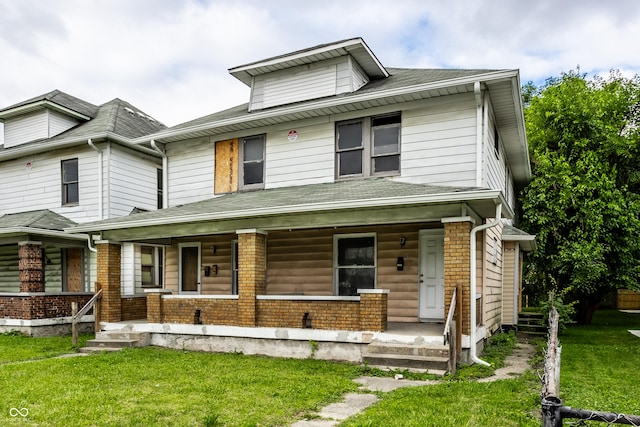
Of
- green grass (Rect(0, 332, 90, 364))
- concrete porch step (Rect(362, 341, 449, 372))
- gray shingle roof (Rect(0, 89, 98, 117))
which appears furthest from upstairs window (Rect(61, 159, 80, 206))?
concrete porch step (Rect(362, 341, 449, 372))

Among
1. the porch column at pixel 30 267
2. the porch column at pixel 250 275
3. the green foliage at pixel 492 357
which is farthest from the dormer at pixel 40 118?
the green foliage at pixel 492 357

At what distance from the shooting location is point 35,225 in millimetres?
13703

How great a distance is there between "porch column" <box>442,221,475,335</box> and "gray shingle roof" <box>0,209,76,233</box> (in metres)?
11.0

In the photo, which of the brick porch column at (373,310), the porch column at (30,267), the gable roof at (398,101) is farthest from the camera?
the porch column at (30,267)

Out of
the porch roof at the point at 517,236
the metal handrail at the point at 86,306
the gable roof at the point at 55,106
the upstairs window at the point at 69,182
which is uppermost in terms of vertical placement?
the gable roof at the point at 55,106

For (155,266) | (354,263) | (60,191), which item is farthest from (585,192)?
(60,191)

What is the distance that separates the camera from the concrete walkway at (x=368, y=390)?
5422 mm

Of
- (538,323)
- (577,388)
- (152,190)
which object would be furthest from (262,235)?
Answer: (538,323)

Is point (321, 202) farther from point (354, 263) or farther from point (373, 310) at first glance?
point (354, 263)

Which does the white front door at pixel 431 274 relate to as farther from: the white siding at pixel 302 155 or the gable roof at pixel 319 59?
the gable roof at pixel 319 59

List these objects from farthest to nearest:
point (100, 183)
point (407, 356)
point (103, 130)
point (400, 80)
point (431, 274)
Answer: point (103, 130) → point (100, 183) → point (400, 80) → point (431, 274) → point (407, 356)

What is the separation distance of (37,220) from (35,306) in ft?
8.65

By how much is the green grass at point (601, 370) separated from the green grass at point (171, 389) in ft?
9.92

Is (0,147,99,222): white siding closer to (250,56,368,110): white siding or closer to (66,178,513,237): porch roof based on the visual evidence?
(66,178,513,237): porch roof
